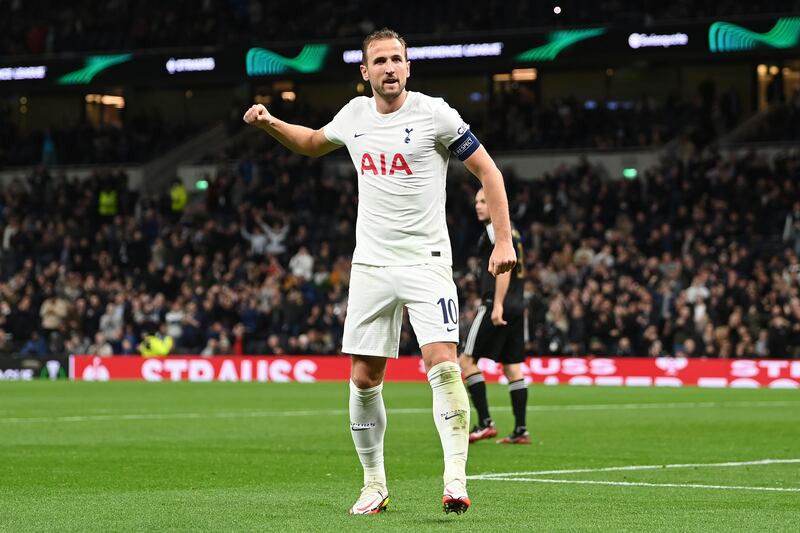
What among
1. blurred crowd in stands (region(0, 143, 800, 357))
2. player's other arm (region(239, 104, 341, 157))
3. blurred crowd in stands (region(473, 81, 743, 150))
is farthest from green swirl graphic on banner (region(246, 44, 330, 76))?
player's other arm (region(239, 104, 341, 157))

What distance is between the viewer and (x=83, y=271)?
3794 cm

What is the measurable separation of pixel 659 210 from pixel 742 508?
82.4 ft

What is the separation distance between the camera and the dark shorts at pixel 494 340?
544 inches

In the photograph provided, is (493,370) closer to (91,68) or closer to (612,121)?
(612,121)

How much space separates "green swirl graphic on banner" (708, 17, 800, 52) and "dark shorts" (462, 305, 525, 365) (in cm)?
1981

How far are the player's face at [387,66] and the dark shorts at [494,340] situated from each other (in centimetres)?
631

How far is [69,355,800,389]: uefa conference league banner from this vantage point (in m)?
26.7

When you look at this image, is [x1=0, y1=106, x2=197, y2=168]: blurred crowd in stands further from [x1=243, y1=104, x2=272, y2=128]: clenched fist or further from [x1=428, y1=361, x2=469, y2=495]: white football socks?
[x1=428, y1=361, x2=469, y2=495]: white football socks

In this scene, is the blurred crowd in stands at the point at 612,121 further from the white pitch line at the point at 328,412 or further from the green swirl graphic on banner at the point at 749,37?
the white pitch line at the point at 328,412

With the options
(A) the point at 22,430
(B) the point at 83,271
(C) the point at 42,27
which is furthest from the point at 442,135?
(C) the point at 42,27

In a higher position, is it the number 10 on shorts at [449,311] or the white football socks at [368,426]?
the number 10 on shorts at [449,311]

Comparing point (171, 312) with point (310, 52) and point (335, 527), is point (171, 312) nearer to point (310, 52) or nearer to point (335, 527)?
point (310, 52)

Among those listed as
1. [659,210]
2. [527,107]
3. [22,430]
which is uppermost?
[527,107]

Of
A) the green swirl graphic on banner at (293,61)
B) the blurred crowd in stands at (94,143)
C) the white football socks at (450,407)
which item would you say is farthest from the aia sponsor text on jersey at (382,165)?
the blurred crowd in stands at (94,143)
